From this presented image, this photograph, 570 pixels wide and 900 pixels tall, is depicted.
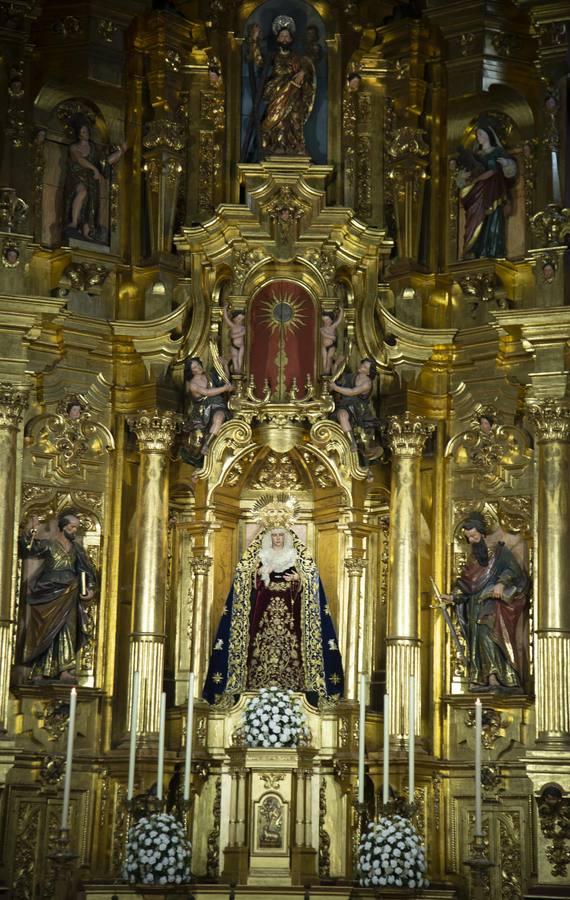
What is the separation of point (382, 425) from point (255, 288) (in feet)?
7.83

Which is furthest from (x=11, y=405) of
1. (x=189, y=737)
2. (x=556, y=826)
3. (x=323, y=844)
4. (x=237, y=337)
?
(x=556, y=826)

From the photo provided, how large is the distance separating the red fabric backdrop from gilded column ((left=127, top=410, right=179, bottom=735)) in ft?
4.49

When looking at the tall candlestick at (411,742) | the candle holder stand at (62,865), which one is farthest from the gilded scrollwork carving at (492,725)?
the candle holder stand at (62,865)

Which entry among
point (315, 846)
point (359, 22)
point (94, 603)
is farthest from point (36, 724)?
point (359, 22)

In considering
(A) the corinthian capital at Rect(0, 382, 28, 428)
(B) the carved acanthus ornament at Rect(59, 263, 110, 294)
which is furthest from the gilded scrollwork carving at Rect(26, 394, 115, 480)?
(B) the carved acanthus ornament at Rect(59, 263, 110, 294)

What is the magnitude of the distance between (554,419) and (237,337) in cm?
416

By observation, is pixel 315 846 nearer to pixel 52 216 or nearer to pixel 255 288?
pixel 255 288

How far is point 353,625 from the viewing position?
851 inches

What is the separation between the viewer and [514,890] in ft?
67.0

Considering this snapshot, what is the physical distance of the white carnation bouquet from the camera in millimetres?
19953

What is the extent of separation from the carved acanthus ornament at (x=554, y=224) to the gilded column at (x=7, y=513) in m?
6.44

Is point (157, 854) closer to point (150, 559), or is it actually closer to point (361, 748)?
point (361, 748)

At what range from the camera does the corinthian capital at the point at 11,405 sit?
68.3ft

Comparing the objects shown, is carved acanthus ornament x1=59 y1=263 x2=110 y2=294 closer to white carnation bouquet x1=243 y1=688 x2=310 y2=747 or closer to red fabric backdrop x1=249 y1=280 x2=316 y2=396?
red fabric backdrop x1=249 y1=280 x2=316 y2=396
